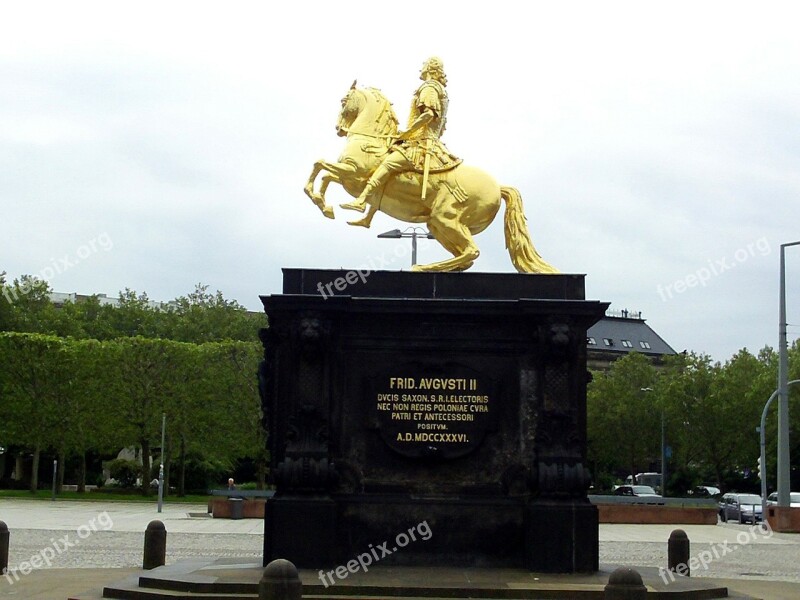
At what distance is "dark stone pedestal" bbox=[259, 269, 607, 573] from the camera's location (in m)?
15.5

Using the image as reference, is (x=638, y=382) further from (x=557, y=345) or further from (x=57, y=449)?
(x=557, y=345)

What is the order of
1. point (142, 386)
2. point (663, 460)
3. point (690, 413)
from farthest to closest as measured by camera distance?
Answer: point (690, 413) → point (663, 460) → point (142, 386)

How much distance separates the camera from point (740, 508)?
47.7m

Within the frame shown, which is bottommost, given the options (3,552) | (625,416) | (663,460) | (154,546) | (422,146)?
(3,552)

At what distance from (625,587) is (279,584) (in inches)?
140

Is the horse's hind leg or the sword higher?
the sword

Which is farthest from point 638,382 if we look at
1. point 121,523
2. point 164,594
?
point 164,594

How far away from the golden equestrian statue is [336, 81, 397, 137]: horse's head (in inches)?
0.6

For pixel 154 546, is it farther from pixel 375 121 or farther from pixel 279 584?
pixel 375 121

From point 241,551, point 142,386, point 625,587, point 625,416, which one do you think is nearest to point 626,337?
point 625,416

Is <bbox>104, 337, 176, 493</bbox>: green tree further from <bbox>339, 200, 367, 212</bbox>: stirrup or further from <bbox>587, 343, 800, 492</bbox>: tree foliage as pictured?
<bbox>339, 200, 367, 212</bbox>: stirrup

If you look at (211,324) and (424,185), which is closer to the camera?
(424,185)

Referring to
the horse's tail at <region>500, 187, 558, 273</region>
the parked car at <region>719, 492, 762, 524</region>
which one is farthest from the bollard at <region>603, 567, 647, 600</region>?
the parked car at <region>719, 492, 762, 524</region>

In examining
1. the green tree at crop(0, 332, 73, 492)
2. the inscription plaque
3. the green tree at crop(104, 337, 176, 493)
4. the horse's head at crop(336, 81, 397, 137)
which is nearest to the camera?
the inscription plaque
